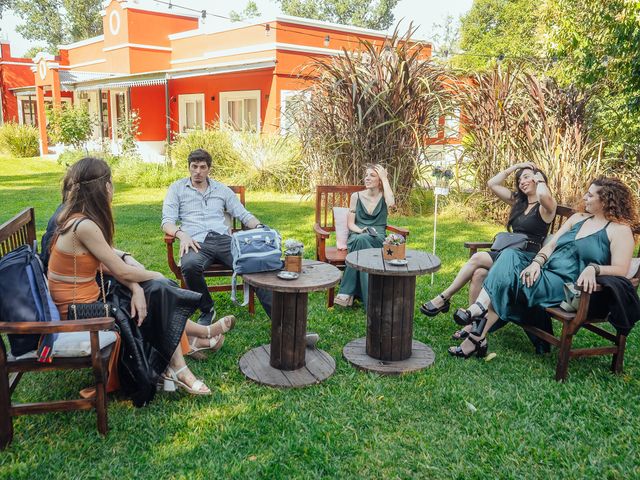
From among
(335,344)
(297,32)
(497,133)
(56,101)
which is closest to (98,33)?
(56,101)

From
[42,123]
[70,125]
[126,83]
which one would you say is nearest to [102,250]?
[70,125]

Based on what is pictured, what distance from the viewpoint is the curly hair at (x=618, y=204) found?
11.6 feet

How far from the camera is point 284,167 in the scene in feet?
35.5

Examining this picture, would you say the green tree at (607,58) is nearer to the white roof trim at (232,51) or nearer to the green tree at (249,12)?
the white roof trim at (232,51)

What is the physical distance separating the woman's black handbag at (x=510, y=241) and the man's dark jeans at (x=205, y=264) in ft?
5.75

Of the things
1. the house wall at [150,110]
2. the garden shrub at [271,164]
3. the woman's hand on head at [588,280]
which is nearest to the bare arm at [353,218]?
the woman's hand on head at [588,280]

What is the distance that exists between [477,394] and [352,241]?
70.0 inches

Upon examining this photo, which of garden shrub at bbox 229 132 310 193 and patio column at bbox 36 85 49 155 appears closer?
garden shrub at bbox 229 132 310 193

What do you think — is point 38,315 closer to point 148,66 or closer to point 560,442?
point 560,442

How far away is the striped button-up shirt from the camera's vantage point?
438cm

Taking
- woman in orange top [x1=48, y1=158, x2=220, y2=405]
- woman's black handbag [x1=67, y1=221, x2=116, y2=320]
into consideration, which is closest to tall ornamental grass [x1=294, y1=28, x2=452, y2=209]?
woman in orange top [x1=48, y1=158, x2=220, y2=405]

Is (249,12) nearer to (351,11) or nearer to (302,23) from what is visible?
(351,11)

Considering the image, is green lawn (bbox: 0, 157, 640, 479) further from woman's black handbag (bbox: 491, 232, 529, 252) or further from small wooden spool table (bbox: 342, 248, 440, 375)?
woman's black handbag (bbox: 491, 232, 529, 252)

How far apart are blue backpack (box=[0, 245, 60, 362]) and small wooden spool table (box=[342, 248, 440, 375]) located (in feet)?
5.92
